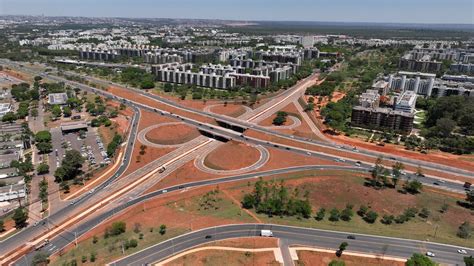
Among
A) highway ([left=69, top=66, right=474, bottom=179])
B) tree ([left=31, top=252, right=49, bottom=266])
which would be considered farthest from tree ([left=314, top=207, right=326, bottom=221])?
tree ([left=31, top=252, right=49, bottom=266])

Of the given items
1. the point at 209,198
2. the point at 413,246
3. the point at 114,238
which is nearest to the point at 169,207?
the point at 209,198

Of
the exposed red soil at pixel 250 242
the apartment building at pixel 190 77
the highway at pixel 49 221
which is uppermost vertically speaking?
the apartment building at pixel 190 77

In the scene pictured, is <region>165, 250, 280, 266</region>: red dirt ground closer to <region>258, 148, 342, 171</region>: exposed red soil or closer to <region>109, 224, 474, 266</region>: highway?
<region>109, 224, 474, 266</region>: highway

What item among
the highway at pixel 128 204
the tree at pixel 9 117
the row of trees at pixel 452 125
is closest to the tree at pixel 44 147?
the tree at pixel 9 117

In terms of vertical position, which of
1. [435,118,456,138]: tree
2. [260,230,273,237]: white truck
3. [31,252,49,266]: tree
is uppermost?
[435,118,456,138]: tree

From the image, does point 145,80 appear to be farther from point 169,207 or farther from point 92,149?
point 169,207

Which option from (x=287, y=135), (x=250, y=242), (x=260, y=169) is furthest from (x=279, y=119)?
(x=250, y=242)

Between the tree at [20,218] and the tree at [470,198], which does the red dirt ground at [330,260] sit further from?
the tree at [20,218]
